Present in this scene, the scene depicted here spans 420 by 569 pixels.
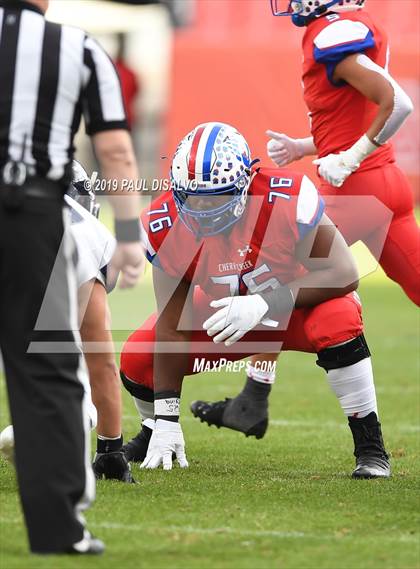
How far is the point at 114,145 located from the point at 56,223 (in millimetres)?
262

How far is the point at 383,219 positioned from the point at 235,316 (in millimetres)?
904

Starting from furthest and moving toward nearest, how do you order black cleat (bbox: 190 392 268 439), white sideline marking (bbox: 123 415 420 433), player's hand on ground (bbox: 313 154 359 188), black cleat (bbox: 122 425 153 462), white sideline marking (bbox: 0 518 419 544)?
white sideline marking (bbox: 123 415 420 433), black cleat (bbox: 190 392 268 439), player's hand on ground (bbox: 313 154 359 188), black cleat (bbox: 122 425 153 462), white sideline marking (bbox: 0 518 419 544)

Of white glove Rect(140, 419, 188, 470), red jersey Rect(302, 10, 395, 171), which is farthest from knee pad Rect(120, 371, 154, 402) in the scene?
red jersey Rect(302, 10, 395, 171)

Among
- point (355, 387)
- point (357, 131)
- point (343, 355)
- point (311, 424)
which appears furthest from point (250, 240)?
point (311, 424)

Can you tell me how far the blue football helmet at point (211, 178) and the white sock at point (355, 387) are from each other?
617mm

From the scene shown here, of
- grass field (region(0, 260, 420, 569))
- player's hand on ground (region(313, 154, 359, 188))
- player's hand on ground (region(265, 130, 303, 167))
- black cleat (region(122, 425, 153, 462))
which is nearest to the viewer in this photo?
grass field (region(0, 260, 420, 569))

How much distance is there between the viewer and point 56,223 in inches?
110

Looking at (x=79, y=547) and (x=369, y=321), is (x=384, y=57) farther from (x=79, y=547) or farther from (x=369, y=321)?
(x=369, y=321)

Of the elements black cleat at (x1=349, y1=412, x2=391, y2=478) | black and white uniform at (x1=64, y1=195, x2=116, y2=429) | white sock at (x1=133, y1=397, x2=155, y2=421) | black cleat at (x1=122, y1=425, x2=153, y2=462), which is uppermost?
black and white uniform at (x1=64, y1=195, x2=116, y2=429)

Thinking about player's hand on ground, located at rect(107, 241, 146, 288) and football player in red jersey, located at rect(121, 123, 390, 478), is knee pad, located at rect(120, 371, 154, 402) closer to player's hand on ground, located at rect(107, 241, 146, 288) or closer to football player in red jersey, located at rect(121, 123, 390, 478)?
football player in red jersey, located at rect(121, 123, 390, 478)

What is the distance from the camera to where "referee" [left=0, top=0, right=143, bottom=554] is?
2764 millimetres

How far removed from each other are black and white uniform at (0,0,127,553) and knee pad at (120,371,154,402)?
59.6 inches

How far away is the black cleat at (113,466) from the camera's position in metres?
3.82

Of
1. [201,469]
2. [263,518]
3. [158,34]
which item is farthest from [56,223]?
[158,34]
